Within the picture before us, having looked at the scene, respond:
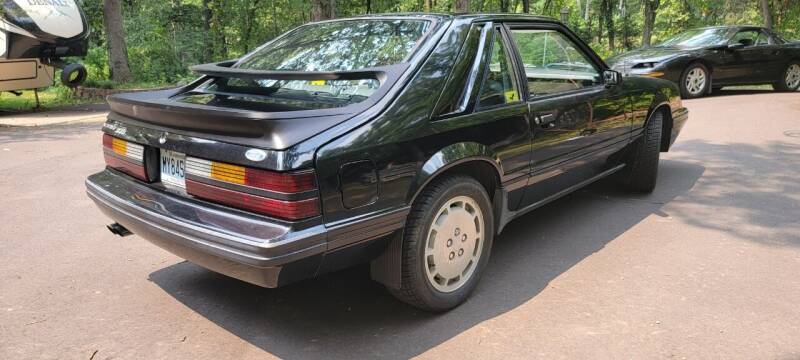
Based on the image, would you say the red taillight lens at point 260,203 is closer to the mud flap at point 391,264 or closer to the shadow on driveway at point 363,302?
the mud flap at point 391,264

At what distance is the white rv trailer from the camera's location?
1075cm

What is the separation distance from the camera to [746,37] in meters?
12.6

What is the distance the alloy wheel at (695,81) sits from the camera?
39.6 feet

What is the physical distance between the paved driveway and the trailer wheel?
7.47 metres

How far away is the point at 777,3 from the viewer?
2295 centimetres

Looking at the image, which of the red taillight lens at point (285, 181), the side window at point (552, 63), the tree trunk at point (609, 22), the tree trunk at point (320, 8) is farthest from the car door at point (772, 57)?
the tree trunk at point (609, 22)

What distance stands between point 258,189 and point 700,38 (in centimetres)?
1244

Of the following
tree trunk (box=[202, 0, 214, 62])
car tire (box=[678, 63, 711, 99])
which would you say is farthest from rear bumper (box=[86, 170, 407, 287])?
tree trunk (box=[202, 0, 214, 62])

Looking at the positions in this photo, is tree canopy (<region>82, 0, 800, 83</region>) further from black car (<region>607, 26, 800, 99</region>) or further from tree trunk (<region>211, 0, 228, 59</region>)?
black car (<region>607, 26, 800, 99</region>)

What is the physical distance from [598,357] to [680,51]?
10.7m

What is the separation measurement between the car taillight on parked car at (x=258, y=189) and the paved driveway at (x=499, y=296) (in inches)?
30.0

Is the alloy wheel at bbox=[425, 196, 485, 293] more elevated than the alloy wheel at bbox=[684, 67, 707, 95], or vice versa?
the alloy wheel at bbox=[684, 67, 707, 95]

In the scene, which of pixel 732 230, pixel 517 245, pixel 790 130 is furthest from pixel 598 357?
pixel 790 130

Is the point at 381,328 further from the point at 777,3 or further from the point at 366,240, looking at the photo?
the point at 777,3
